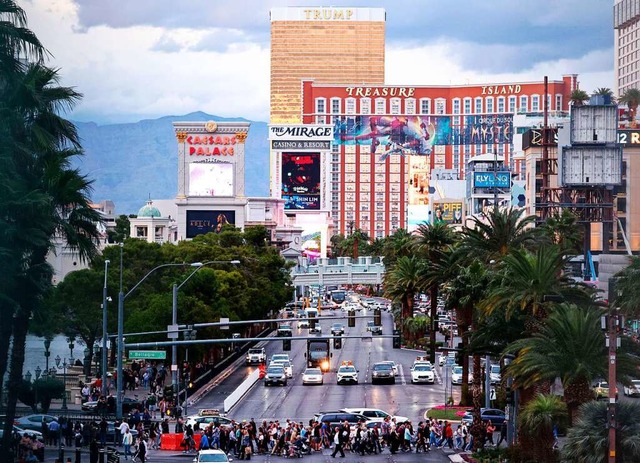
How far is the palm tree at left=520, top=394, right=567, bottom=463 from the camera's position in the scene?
157 feet

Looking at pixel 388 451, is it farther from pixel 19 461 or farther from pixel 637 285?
pixel 19 461

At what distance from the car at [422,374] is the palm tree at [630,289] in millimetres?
27540

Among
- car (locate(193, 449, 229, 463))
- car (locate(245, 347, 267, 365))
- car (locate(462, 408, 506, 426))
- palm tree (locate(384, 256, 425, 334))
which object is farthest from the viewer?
palm tree (locate(384, 256, 425, 334))

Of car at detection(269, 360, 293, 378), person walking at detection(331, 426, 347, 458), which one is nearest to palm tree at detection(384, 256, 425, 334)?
car at detection(269, 360, 293, 378)

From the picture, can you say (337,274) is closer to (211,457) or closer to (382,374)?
(382,374)

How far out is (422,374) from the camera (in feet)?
Result: 294

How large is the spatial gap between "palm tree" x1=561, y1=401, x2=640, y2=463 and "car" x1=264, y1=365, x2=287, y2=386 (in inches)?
1921

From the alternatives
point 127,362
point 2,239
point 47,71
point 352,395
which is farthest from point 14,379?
point 127,362

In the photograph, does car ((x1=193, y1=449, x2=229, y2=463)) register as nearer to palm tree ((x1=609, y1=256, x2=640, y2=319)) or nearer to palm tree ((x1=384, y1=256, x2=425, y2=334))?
palm tree ((x1=609, y1=256, x2=640, y2=319))

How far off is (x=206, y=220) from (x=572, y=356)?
15228 centimetres

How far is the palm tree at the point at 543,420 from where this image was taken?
157 ft

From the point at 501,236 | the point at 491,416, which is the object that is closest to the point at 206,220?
the point at 491,416

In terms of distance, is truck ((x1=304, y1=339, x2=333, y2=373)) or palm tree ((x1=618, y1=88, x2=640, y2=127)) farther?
palm tree ((x1=618, y1=88, x2=640, y2=127))

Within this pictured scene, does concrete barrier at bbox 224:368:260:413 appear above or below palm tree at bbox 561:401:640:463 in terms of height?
below
